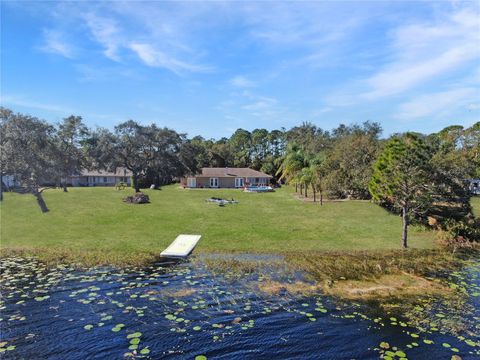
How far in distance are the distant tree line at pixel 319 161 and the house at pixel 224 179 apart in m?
2.31

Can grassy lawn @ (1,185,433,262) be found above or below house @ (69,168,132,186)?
below

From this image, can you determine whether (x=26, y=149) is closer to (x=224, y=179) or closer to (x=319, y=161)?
(x=319, y=161)

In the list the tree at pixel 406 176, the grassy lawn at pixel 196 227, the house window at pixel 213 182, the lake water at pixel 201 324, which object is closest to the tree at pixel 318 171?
the grassy lawn at pixel 196 227

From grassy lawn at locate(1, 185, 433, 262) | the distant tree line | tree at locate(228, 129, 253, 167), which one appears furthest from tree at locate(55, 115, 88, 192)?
tree at locate(228, 129, 253, 167)

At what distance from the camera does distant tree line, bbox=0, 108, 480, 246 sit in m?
26.0

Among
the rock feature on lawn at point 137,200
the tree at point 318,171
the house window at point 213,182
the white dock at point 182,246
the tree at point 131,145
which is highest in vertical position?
the tree at point 131,145

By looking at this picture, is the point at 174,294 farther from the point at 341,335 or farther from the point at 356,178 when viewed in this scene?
the point at 356,178

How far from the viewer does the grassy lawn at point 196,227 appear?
970 inches

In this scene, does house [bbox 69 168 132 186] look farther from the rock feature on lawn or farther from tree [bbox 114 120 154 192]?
the rock feature on lawn

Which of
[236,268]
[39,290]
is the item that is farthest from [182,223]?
[39,290]

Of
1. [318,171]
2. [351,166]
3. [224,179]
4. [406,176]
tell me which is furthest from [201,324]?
[224,179]

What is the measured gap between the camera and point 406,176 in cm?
2503

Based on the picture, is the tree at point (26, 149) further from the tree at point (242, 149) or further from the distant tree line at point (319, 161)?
the tree at point (242, 149)

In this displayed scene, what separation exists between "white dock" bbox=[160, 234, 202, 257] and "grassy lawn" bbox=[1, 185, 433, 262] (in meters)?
0.62
